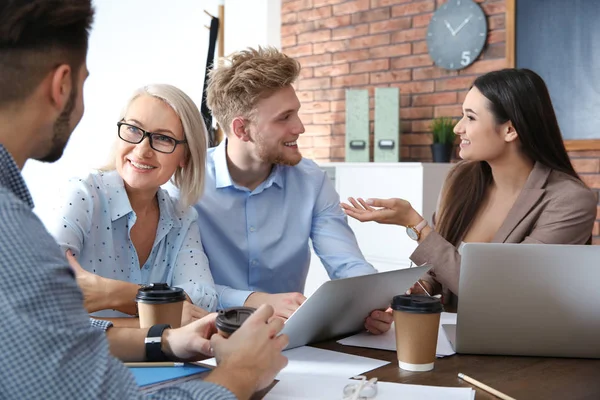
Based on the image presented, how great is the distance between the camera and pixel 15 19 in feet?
2.74

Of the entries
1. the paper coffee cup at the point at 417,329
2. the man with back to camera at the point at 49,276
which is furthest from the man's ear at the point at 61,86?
the paper coffee cup at the point at 417,329

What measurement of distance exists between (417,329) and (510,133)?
130cm

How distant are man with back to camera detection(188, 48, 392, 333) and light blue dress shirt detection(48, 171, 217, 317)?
0.95ft

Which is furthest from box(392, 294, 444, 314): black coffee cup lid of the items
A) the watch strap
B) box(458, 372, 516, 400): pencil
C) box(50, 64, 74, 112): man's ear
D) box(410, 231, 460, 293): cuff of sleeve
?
the watch strap

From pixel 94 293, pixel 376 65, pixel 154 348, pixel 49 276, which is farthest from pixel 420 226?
pixel 376 65

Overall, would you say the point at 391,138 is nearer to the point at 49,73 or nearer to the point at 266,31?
the point at 266,31

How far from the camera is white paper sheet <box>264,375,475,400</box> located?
105 cm

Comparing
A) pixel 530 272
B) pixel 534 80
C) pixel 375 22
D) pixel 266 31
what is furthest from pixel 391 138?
pixel 530 272

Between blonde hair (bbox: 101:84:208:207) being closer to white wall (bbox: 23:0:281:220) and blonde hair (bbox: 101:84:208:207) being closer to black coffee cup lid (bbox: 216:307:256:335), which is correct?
black coffee cup lid (bbox: 216:307:256:335)

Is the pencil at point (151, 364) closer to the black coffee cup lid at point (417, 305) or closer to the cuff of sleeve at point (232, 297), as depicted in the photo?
the black coffee cup lid at point (417, 305)

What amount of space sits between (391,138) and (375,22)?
952 millimetres

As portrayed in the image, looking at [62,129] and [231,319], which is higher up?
[62,129]

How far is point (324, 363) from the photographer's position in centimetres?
125

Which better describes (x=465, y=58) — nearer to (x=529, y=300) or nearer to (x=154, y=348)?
(x=529, y=300)
